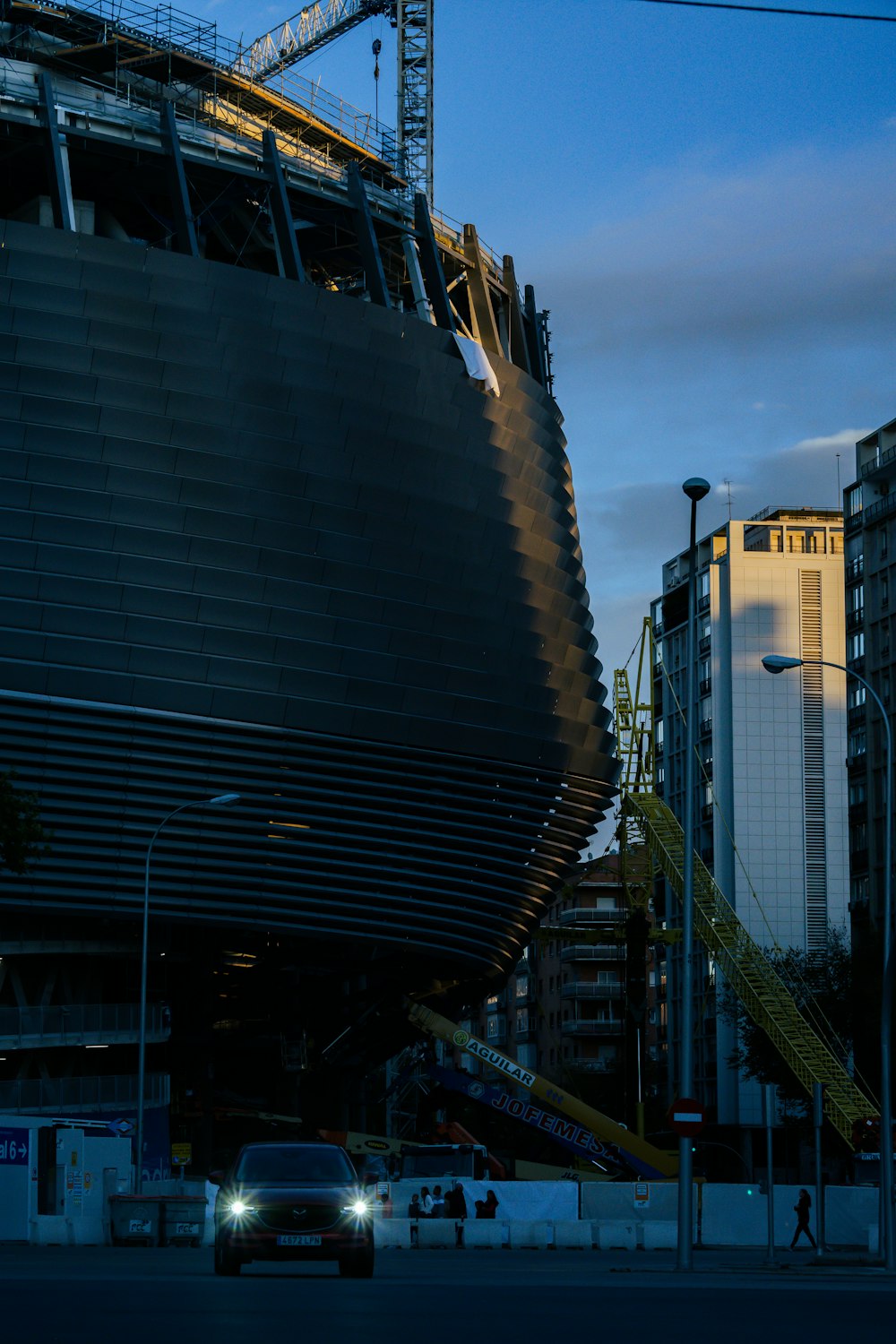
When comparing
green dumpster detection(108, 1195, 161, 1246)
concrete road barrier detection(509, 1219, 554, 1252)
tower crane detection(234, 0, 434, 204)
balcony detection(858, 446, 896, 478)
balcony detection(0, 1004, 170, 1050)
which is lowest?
concrete road barrier detection(509, 1219, 554, 1252)

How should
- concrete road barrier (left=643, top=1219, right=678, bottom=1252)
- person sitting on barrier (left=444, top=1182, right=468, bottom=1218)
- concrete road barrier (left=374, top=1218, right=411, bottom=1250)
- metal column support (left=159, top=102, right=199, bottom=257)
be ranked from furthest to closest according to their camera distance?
metal column support (left=159, top=102, right=199, bottom=257) → person sitting on barrier (left=444, top=1182, right=468, bottom=1218) → concrete road barrier (left=643, top=1219, right=678, bottom=1252) → concrete road barrier (left=374, top=1218, right=411, bottom=1250)

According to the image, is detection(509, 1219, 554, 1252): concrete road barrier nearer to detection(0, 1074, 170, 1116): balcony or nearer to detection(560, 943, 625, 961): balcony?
detection(0, 1074, 170, 1116): balcony

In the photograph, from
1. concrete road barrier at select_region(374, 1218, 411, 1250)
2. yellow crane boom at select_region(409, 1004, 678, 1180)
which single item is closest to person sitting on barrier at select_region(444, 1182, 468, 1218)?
concrete road barrier at select_region(374, 1218, 411, 1250)

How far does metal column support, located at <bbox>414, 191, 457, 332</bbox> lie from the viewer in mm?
67125

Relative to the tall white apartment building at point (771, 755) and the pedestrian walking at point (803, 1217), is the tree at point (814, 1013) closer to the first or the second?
the tall white apartment building at point (771, 755)

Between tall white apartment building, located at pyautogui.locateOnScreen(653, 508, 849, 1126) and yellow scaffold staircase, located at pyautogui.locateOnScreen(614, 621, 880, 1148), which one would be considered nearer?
yellow scaffold staircase, located at pyautogui.locateOnScreen(614, 621, 880, 1148)

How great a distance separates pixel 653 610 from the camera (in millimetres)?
133625

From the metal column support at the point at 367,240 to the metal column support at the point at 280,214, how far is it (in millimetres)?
2637

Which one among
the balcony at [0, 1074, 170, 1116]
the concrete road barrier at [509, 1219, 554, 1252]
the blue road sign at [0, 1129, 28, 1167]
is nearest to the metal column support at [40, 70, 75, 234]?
the balcony at [0, 1074, 170, 1116]

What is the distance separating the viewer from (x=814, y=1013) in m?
82.2

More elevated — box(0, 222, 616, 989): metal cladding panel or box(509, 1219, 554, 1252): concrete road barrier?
box(0, 222, 616, 989): metal cladding panel

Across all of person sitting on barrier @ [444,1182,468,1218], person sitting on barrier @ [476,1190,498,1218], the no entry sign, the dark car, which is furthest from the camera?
person sitting on barrier @ [476,1190,498,1218]

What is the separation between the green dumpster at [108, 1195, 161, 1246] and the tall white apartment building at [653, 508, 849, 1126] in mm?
72979

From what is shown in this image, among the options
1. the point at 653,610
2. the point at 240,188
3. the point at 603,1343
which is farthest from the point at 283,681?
the point at 653,610
